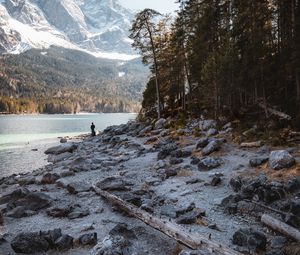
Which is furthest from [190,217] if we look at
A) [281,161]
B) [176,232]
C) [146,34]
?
[146,34]

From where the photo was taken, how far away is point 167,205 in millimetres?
14523

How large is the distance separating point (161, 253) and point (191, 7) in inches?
1650

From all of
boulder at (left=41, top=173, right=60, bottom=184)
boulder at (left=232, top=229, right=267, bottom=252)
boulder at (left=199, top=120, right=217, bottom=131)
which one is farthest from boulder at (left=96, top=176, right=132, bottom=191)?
boulder at (left=199, top=120, right=217, bottom=131)

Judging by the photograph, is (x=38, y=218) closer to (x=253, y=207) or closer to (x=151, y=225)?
(x=151, y=225)

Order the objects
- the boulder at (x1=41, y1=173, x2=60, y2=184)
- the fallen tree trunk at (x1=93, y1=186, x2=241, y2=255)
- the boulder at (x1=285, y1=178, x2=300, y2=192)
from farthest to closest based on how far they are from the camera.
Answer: the boulder at (x1=41, y1=173, x2=60, y2=184) → the boulder at (x1=285, y1=178, x2=300, y2=192) → the fallen tree trunk at (x1=93, y1=186, x2=241, y2=255)

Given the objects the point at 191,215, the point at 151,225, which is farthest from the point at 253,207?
the point at 151,225

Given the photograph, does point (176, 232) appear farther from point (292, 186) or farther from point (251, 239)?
point (292, 186)

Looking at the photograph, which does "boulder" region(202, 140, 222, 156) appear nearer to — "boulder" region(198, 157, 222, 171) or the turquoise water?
"boulder" region(198, 157, 222, 171)

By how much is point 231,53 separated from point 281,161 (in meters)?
18.5

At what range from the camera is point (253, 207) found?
13047 millimetres

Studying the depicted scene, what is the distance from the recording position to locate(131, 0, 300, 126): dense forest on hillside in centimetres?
2906

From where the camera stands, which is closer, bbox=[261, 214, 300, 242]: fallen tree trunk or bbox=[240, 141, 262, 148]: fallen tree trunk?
bbox=[261, 214, 300, 242]: fallen tree trunk

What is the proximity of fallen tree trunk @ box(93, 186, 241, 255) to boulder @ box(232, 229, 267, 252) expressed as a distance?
3.32 feet

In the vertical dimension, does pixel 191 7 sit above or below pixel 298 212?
above
